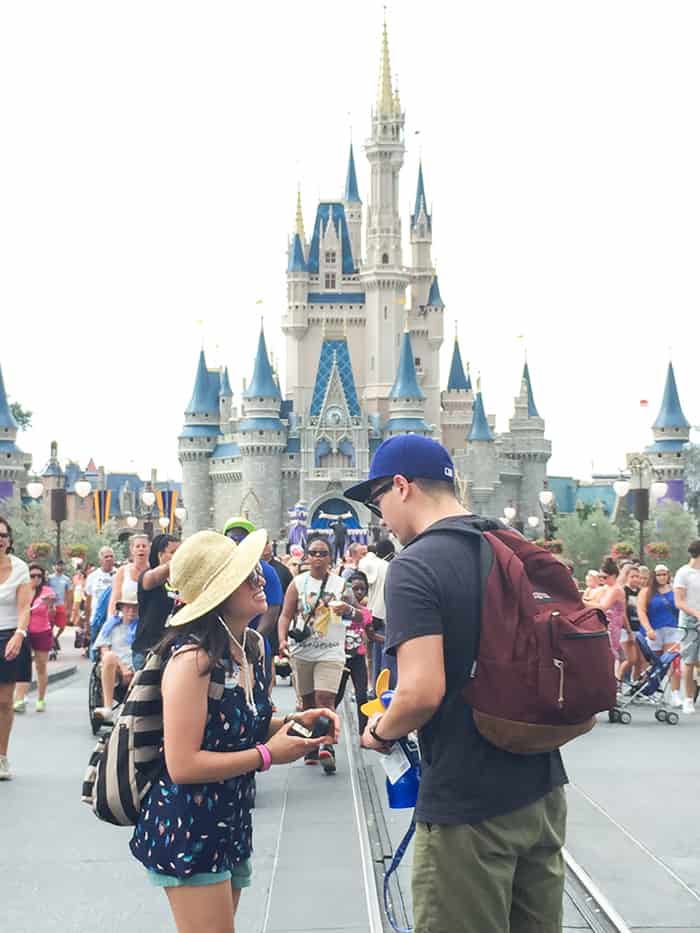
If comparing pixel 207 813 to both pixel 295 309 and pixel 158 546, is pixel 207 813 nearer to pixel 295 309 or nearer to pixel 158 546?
pixel 158 546

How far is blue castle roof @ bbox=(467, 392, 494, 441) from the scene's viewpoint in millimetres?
86375

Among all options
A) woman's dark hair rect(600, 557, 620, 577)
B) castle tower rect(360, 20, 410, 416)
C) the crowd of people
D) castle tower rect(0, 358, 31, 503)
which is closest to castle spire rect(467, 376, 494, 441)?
castle tower rect(360, 20, 410, 416)

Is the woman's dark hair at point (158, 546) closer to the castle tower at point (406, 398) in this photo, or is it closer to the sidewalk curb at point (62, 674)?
the sidewalk curb at point (62, 674)

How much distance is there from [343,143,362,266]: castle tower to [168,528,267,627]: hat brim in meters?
90.7

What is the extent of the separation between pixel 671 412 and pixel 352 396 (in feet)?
65.0

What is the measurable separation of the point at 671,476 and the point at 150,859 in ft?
242

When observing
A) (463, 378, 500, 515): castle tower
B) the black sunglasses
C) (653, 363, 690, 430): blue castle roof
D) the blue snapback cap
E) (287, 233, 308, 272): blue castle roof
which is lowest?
the black sunglasses

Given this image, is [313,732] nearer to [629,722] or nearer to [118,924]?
[118,924]

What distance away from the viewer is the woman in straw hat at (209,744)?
338cm

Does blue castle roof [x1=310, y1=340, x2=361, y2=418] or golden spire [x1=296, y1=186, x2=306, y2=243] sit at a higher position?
golden spire [x1=296, y1=186, x2=306, y2=243]

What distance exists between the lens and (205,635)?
11.4 feet

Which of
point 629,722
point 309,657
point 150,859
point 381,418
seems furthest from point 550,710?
point 381,418

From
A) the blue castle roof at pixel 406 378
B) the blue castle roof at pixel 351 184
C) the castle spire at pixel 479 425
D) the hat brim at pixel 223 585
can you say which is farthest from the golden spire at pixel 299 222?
the hat brim at pixel 223 585

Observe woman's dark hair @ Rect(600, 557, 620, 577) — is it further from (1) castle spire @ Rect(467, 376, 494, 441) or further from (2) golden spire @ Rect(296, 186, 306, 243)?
(2) golden spire @ Rect(296, 186, 306, 243)
